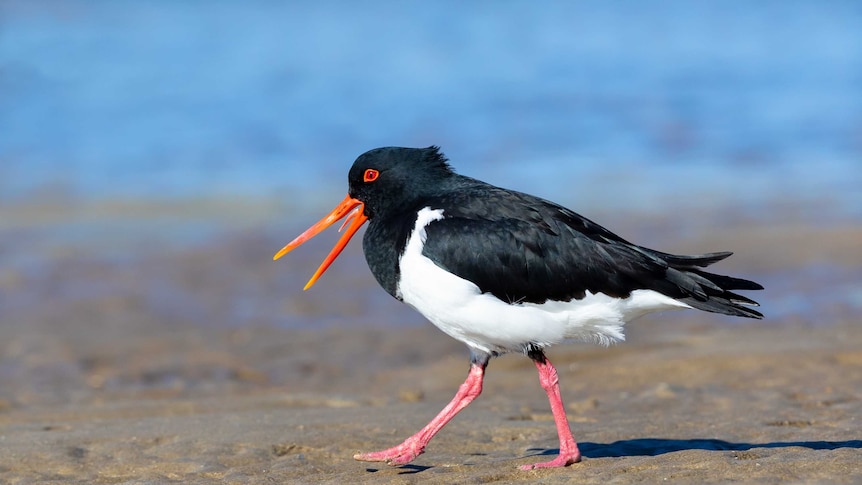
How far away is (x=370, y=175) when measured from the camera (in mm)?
6133

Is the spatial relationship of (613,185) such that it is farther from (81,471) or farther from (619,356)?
(81,471)

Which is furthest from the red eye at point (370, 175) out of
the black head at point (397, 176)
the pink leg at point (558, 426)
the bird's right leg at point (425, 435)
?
the pink leg at point (558, 426)

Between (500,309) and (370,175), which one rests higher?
(370,175)

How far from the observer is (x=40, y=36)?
24.7 m

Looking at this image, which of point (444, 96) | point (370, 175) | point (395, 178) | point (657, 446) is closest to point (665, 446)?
point (657, 446)

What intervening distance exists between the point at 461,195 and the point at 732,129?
1389 cm

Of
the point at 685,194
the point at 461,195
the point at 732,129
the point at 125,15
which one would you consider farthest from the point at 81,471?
the point at 125,15

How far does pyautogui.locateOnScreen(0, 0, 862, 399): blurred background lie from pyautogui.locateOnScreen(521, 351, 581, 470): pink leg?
4205mm

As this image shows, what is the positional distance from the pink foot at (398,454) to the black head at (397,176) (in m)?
1.30

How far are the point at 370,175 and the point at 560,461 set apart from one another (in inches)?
77.4

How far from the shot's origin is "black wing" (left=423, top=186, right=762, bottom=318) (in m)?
5.35

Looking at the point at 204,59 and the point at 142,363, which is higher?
the point at 204,59

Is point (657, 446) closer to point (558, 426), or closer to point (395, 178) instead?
point (558, 426)

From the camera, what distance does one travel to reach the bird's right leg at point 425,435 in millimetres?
5566
